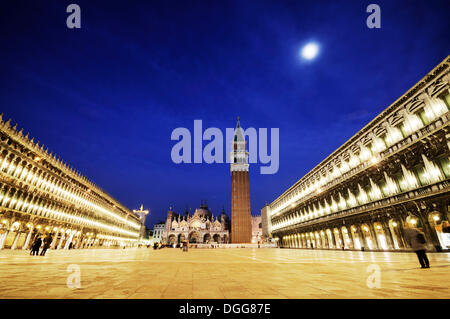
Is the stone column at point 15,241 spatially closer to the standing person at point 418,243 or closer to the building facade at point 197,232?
the standing person at point 418,243

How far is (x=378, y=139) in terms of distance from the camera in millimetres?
22984

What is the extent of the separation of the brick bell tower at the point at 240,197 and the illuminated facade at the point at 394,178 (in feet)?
171

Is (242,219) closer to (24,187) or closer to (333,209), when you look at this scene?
(333,209)

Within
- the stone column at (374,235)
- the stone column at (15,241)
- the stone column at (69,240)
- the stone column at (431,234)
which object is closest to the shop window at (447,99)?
the stone column at (431,234)

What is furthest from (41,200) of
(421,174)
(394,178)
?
(421,174)

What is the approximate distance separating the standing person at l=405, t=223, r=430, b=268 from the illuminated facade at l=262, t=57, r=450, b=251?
80.1 inches

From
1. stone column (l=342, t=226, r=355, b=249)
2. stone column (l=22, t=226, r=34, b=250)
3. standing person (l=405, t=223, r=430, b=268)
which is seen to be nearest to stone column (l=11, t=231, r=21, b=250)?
stone column (l=22, t=226, r=34, b=250)

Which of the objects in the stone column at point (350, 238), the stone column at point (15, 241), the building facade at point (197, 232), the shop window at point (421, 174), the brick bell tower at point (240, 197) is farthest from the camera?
the building facade at point (197, 232)

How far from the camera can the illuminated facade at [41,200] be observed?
1034 inches

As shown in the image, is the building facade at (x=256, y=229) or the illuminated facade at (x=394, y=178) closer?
the illuminated facade at (x=394, y=178)

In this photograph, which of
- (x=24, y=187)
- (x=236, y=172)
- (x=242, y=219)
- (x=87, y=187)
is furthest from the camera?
(x=236, y=172)

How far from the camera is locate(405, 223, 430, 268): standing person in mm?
7141
